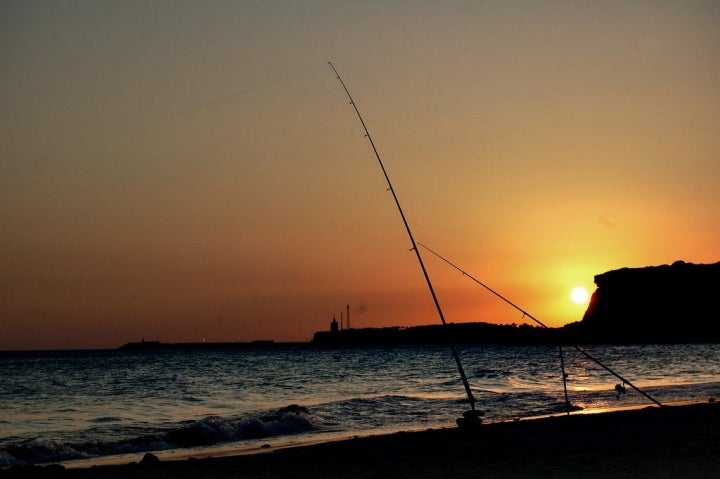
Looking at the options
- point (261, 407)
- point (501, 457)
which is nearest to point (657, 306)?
point (261, 407)

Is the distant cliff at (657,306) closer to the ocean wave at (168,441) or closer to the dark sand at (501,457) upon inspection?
the ocean wave at (168,441)

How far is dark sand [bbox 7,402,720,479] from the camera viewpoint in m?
11.4

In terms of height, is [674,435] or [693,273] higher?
[693,273]

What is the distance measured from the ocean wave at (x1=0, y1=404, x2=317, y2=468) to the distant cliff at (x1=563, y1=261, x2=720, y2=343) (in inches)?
5356

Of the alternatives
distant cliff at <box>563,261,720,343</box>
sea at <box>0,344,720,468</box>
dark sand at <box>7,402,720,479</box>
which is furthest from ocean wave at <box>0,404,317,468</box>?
distant cliff at <box>563,261,720,343</box>

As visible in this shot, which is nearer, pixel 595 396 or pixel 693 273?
pixel 595 396

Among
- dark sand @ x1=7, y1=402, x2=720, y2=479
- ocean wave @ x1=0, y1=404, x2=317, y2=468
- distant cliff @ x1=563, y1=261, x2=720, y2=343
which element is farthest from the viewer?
distant cliff @ x1=563, y1=261, x2=720, y2=343

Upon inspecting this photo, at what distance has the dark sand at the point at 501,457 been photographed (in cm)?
1138

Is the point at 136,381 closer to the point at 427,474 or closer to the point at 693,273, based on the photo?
the point at 427,474

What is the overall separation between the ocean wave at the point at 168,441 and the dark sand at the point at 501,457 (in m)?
5.23

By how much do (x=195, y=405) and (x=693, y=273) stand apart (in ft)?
458

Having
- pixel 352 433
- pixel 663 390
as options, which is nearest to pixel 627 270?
pixel 663 390

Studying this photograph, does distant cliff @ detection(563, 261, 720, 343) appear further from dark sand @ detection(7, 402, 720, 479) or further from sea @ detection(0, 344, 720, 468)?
dark sand @ detection(7, 402, 720, 479)

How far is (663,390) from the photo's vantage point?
3144cm
